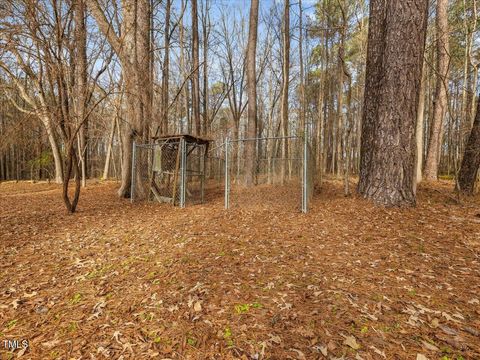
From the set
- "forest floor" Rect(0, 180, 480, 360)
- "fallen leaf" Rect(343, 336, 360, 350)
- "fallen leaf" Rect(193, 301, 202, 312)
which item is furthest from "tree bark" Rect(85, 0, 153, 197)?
"fallen leaf" Rect(343, 336, 360, 350)

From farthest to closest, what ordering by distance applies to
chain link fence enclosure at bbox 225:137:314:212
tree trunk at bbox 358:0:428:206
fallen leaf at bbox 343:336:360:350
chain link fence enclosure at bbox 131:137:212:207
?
chain link fence enclosure at bbox 131:137:212:207 → chain link fence enclosure at bbox 225:137:314:212 → tree trunk at bbox 358:0:428:206 → fallen leaf at bbox 343:336:360:350

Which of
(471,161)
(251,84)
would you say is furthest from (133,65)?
(471,161)

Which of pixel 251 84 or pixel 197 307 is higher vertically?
pixel 251 84

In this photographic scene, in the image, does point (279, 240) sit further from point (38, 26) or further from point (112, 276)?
point (38, 26)

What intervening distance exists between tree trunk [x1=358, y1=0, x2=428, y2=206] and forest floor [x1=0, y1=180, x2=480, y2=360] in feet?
Result: 1.63

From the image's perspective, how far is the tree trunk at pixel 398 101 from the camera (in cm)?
445

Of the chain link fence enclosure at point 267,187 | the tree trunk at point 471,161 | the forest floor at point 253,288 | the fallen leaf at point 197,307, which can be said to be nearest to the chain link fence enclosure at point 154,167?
the chain link fence enclosure at point 267,187

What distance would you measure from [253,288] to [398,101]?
13.5 feet

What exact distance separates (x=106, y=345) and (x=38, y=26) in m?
5.27

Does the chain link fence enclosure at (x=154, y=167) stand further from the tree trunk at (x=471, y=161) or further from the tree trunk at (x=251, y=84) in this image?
the tree trunk at (x=471, y=161)

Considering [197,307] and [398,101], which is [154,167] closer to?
[197,307]

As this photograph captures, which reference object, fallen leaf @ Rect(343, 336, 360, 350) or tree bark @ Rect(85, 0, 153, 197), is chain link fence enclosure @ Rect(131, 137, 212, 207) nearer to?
tree bark @ Rect(85, 0, 153, 197)

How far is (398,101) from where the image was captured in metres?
4.49

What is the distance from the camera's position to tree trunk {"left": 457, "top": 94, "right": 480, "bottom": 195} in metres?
5.42
